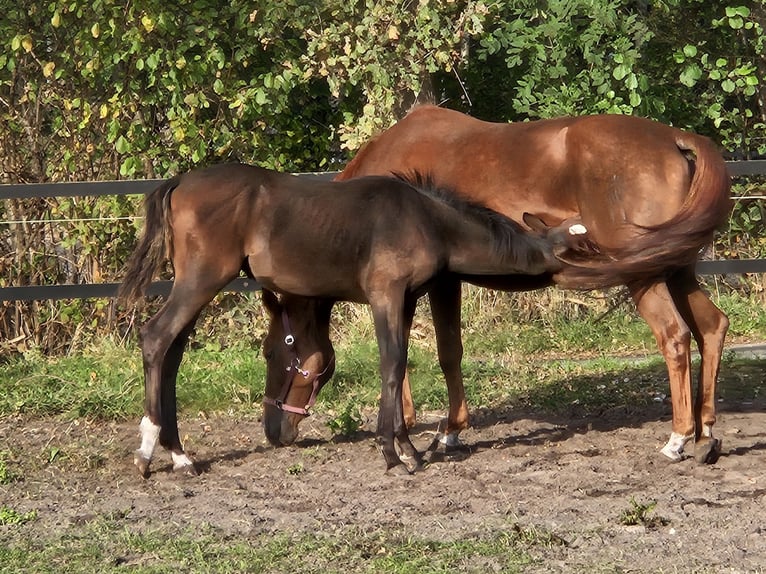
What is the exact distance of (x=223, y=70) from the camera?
12109 millimetres

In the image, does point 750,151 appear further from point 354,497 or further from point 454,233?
point 354,497

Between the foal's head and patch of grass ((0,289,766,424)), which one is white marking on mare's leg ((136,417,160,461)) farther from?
patch of grass ((0,289,766,424))

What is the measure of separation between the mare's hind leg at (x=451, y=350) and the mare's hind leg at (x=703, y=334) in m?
1.26

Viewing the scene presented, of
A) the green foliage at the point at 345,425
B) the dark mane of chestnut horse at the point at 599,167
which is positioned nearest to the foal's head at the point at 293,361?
the green foliage at the point at 345,425

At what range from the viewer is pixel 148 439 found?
6742 millimetres

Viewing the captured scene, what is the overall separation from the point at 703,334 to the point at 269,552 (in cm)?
317

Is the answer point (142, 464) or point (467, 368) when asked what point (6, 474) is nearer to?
point (142, 464)

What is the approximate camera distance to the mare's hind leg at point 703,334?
23.0 ft

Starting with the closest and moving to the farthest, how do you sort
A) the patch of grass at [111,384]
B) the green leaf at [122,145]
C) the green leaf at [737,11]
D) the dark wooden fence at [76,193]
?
the patch of grass at [111,384] → the dark wooden fence at [76,193] → the green leaf at [737,11] → the green leaf at [122,145]

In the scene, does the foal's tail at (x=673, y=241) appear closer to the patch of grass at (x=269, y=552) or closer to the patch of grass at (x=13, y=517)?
the patch of grass at (x=269, y=552)

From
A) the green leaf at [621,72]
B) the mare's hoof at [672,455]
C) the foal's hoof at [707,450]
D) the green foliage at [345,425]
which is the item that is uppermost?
the green leaf at [621,72]

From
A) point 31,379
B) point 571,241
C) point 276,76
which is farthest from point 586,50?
point 31,379

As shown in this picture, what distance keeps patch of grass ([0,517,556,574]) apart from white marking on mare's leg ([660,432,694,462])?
1737 millimetres

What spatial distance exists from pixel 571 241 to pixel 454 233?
63cm
